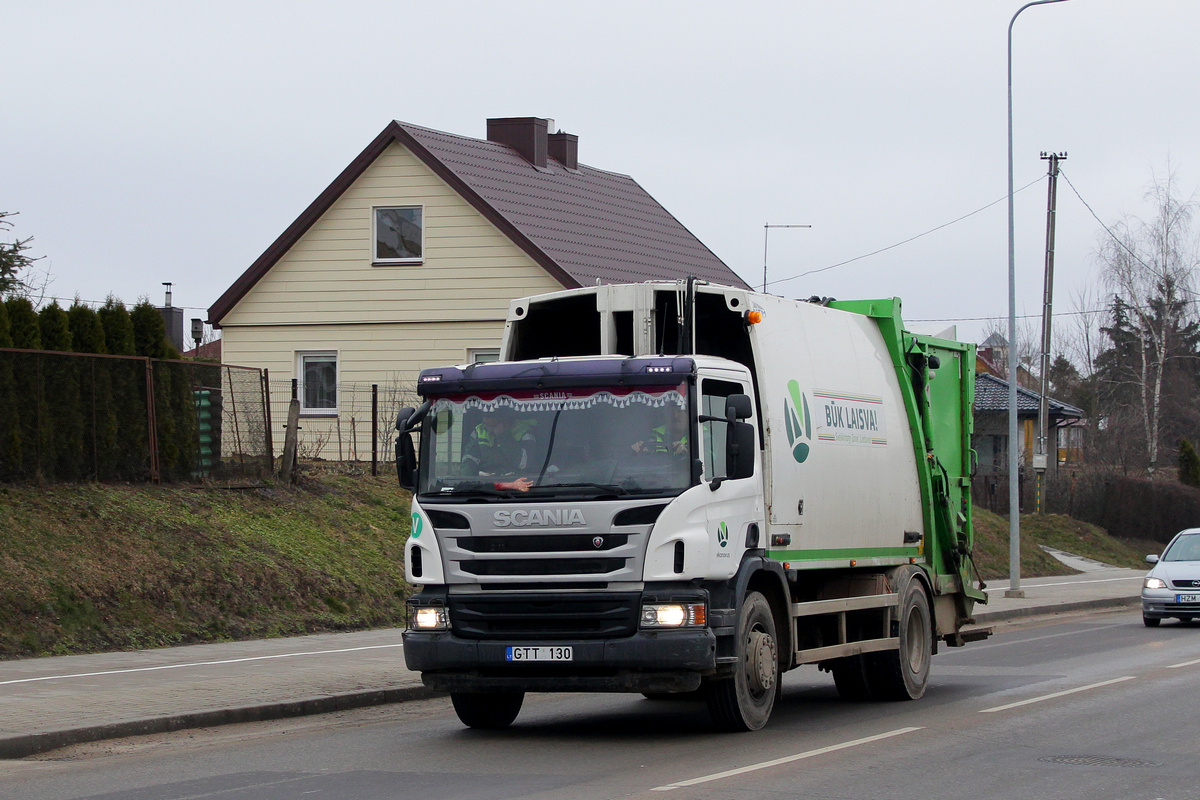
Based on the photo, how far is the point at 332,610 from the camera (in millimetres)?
18484

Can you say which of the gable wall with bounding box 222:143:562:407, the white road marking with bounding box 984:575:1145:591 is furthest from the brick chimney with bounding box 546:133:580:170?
the white road marking with bounding box 984:575:1145:591

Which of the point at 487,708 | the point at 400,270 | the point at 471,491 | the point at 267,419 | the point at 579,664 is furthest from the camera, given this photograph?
the point at 400,270

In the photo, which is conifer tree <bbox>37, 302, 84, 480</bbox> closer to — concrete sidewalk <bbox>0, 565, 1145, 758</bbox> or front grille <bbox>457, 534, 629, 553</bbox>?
concrete sidewalk <bbox>0, 565, 1145, 758</bbox>

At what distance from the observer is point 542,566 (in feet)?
33.3

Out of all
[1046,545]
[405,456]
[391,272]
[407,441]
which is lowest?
[1046,545]

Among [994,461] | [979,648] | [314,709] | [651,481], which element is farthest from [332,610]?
[994,461]

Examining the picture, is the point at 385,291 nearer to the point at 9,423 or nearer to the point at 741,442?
the point at 9,423

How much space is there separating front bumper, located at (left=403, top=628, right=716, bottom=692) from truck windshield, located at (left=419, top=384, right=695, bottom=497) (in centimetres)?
102

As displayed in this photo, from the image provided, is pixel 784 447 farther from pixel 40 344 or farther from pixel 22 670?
pixel 40 344

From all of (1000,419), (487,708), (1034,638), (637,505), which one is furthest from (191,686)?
(1000,419)

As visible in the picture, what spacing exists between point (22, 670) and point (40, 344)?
19.2ft

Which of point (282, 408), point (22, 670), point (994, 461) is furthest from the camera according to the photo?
point (994, 461)

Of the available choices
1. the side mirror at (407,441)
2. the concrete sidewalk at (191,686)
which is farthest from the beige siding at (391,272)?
the side mirror at (407,441)

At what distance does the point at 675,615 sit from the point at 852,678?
369cm
